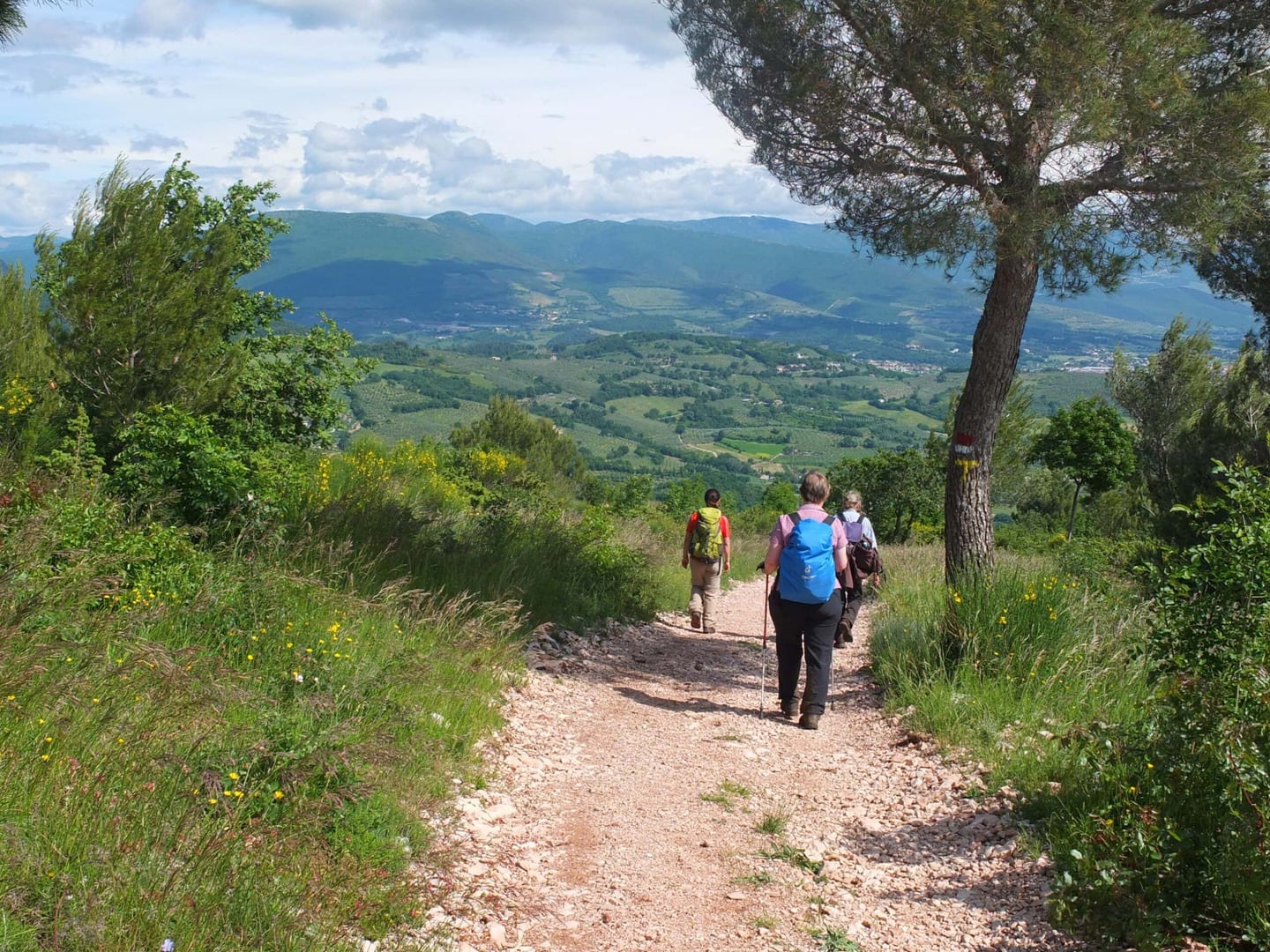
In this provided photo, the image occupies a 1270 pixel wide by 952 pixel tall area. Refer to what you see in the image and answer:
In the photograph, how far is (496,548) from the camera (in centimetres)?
988

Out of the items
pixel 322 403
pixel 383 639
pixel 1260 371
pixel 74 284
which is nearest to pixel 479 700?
pixel 383 639

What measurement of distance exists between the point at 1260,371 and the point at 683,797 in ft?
35.2

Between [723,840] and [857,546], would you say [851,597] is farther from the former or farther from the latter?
[723,840]

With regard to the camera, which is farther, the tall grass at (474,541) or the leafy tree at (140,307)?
the leafy tree at (140,307)

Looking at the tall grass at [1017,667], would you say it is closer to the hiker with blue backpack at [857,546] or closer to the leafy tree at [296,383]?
the hiker with blue backpack at [857,546]

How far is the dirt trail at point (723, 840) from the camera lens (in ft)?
12.7

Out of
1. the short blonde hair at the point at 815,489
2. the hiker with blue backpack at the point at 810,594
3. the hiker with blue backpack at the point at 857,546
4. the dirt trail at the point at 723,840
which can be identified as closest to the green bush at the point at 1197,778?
the dirt trail at the point at 723,840

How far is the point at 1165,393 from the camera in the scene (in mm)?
26609

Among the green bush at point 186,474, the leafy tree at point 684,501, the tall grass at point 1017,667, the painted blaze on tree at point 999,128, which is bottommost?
the leafy tree at point 684,501

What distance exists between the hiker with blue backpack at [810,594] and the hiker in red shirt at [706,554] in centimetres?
393

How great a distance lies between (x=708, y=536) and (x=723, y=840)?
21.6 ft

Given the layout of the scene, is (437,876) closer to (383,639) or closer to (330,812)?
(330,812)

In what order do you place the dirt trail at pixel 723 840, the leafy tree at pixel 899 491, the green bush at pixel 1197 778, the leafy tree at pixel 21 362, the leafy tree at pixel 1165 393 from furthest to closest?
the leafy tree at pixel 899 491 < the leafy tree at pixel 1165 393 < the leafy tree at pixel 21 362 < the dirt trail at pixel 723 840 < the green bush at pixel 1197 778

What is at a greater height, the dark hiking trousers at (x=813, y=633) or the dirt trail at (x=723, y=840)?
the dark hiking trousers at (x=813, y=633)
